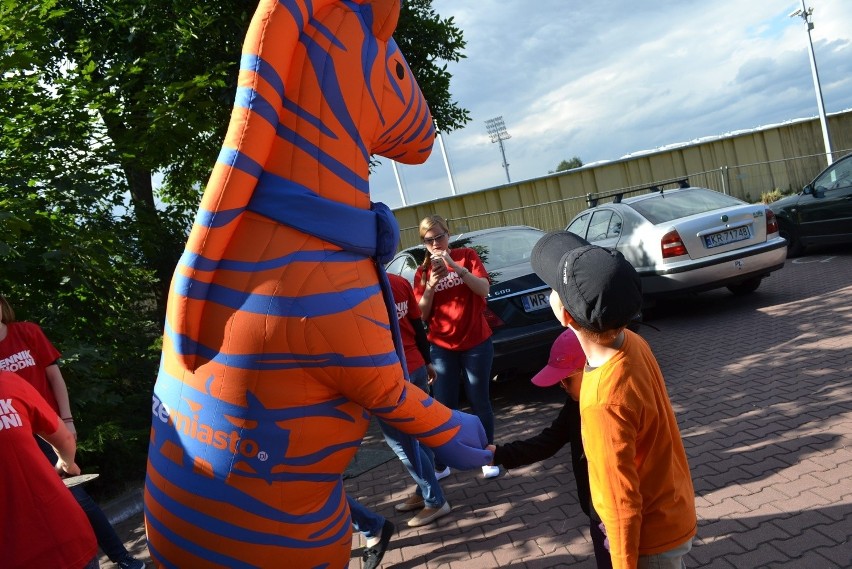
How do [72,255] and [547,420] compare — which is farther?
[547,420]

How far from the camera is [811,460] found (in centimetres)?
385

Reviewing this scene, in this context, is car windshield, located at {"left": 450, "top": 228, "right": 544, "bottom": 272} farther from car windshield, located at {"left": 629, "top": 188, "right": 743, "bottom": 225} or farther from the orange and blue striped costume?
the orange and blue striped costume

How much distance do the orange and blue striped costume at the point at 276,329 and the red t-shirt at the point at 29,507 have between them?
2.28 ft

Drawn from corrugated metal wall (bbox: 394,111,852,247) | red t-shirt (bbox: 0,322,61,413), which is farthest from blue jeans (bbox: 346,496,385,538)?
corrugated metal wall (bbox: 394,111,852,247)

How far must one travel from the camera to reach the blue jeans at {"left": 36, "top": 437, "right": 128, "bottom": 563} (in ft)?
11.9

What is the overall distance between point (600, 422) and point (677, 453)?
39 centimetres

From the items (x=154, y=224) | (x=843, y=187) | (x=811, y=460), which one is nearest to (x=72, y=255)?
(x=154, y=224)

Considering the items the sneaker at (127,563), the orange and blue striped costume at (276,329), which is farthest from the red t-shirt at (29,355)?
the orange and blue striped costume at (276,329)

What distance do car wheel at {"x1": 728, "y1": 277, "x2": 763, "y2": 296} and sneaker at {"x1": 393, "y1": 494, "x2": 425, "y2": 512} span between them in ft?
20.0

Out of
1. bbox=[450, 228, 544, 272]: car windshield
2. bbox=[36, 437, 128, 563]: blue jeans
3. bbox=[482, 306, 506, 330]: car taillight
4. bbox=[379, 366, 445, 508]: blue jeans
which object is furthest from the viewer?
bbox=[450, 228, 544, 272]: car windshield

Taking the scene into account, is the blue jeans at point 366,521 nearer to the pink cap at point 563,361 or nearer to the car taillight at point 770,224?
the pink cap at point 563,361

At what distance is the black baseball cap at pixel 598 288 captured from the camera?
1.76 metres

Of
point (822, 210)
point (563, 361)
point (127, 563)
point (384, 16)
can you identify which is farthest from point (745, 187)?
point (384, 16)

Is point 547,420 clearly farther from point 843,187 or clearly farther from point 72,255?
point 843,187
